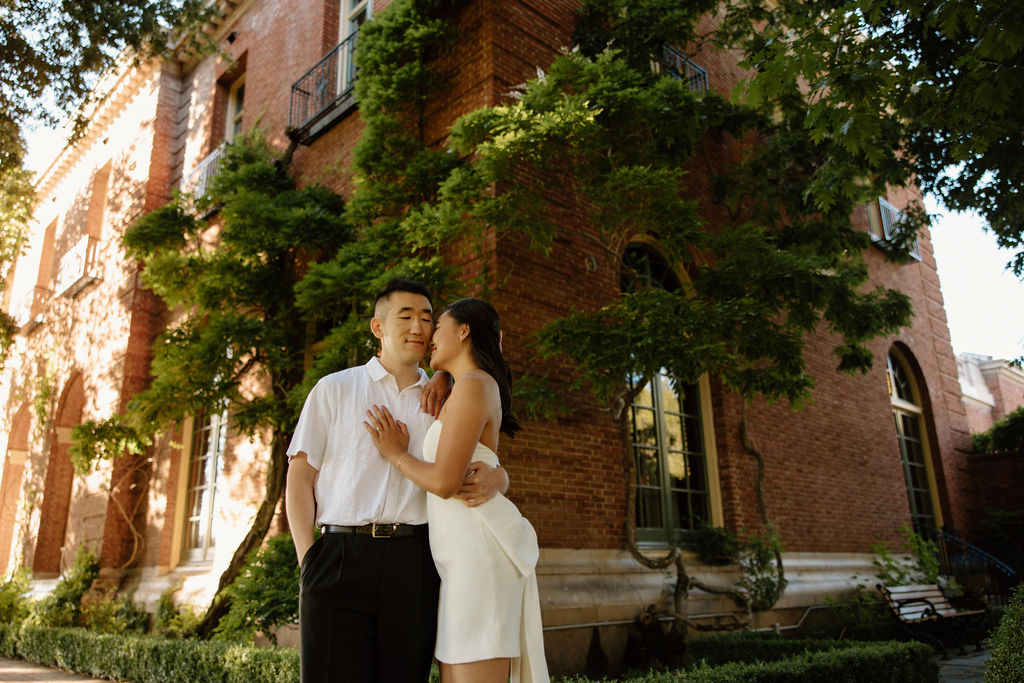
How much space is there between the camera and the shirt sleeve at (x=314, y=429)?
2.65 m

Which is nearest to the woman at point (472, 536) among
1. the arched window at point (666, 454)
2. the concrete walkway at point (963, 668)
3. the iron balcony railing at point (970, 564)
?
the arched window at point (666, 454)

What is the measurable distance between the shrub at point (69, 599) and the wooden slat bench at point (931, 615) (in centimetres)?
1122

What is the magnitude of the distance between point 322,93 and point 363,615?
31.9 feet

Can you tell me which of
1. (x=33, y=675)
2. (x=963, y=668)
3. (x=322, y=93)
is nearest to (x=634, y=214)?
(x=322, y=93)

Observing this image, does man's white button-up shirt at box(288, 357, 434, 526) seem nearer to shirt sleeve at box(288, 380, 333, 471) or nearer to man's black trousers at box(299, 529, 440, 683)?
shirt sleeve at box(288, 380, 333, 471)

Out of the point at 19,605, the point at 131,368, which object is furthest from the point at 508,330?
the point at 19,605

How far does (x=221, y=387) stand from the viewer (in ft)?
28.4

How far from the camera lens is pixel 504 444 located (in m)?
6.95

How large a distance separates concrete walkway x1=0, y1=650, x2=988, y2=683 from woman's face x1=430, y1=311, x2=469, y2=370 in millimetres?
7296

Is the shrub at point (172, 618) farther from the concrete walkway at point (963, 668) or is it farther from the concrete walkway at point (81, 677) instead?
the concrete walkway at point (963, 668)

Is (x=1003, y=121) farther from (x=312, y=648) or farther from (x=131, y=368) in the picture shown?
(x=131, y=368)

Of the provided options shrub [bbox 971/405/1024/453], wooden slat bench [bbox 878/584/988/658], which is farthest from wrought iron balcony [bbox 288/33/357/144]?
shrub [bbox 971/405/1024/453]

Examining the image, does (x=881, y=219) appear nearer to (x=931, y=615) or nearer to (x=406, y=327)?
(x=931, y=615)

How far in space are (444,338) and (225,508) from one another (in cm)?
847
